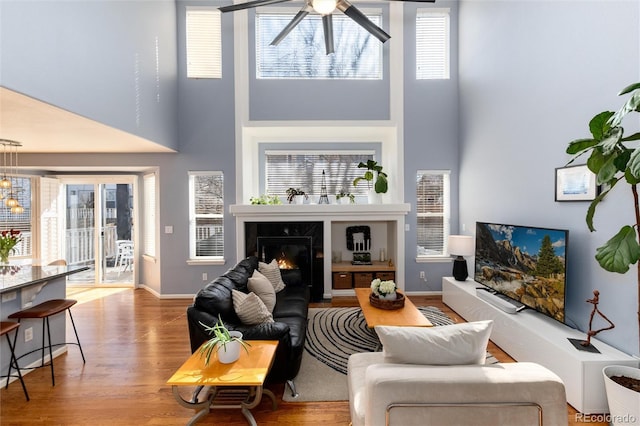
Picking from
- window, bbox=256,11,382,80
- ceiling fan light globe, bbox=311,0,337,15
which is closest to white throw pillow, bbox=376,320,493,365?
ceiling fan light globe, bbox=311,0,337,15

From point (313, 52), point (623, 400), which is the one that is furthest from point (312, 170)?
point (623, 400)

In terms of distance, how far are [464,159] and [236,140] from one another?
3815 mm

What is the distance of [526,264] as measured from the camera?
9.61 ft

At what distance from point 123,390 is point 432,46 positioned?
622 cm

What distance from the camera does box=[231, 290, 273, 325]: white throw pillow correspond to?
244 centimetres

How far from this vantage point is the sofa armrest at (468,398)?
126 cm

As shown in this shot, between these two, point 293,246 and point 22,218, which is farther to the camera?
point 22,218

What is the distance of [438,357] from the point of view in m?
1.47

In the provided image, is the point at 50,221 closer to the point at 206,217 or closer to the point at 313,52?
the point at 206,217

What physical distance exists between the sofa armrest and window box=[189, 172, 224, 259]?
415cm

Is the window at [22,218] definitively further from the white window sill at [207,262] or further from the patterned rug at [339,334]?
the patterned rug at [339,334]

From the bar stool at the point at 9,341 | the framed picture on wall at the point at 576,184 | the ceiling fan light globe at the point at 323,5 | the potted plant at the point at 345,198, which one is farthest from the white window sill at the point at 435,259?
the bar stool at the point at 9,341

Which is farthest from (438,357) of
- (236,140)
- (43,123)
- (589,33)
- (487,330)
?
(236,140)

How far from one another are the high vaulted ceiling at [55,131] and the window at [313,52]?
233 cm
